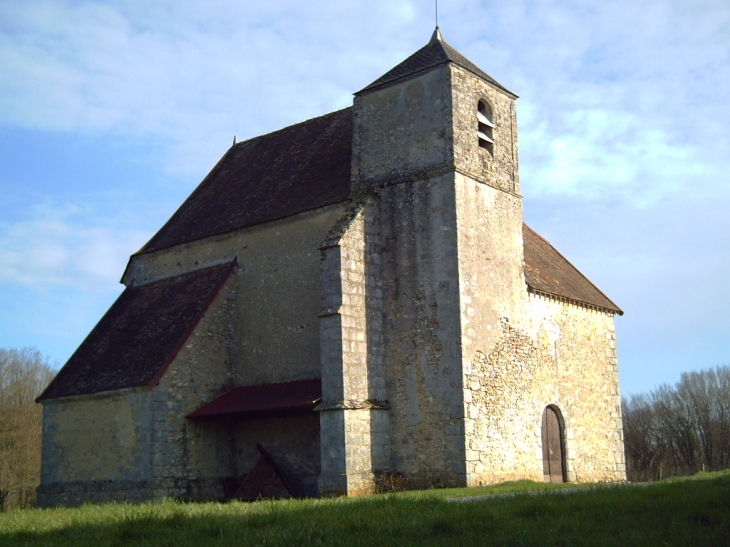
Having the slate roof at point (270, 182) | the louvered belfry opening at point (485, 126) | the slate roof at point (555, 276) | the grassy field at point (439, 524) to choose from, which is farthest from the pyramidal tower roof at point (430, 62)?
the grassy field at point (439, 524)

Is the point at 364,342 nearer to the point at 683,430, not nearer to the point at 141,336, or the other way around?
the point at 141,336

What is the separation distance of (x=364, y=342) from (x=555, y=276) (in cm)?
647

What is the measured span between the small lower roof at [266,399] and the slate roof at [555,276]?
222 inches

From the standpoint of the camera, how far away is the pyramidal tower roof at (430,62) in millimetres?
18484

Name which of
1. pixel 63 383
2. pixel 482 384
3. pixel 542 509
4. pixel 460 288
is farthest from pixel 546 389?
pixel 63 383

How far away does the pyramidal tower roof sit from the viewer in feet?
60.6

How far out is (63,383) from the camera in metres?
21.1

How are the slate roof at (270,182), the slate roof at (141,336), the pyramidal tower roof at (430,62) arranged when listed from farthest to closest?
the slate roof at (270,182) < the slate roof at (141,336) < the pyramidal tower roof at (430,62)

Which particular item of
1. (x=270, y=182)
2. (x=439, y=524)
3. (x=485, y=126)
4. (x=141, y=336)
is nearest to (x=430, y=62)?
(x=485, y=126)

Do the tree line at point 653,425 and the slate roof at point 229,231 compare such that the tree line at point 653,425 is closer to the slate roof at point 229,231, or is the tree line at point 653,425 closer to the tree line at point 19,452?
the tree line at point 19,452

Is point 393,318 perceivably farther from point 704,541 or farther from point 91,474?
point 704,541

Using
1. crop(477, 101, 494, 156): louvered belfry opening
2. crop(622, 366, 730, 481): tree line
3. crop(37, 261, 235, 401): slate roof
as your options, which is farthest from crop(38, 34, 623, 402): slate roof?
crop(622, 366, 730, 481): tree line

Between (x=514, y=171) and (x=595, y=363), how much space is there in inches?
219

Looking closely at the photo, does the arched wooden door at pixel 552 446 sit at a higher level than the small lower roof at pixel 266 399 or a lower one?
lower
